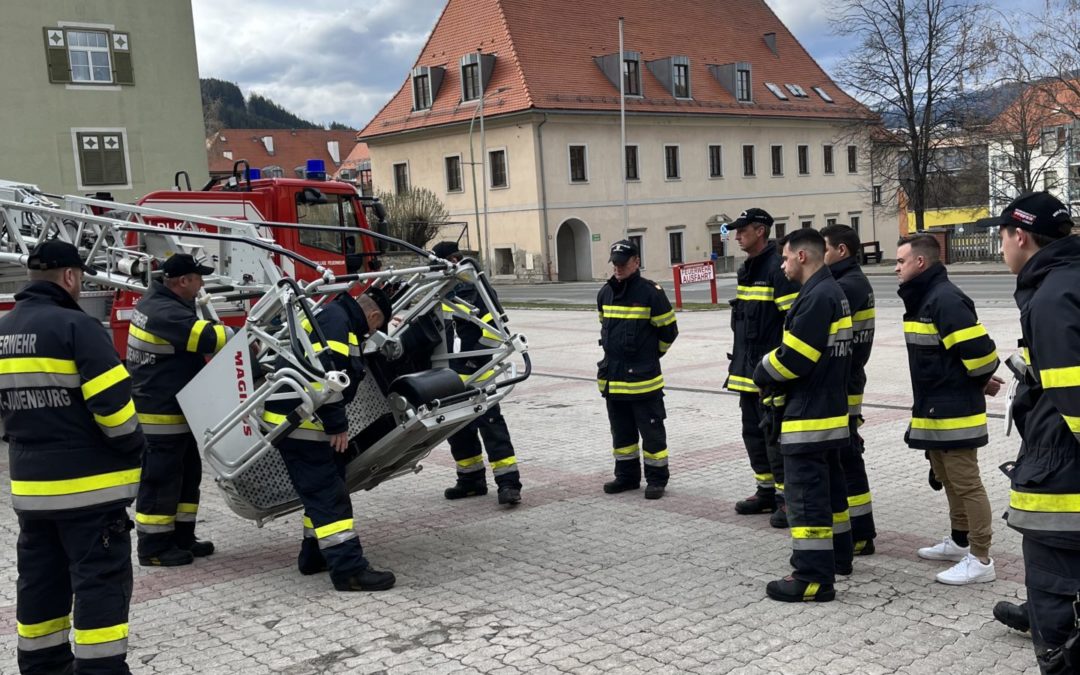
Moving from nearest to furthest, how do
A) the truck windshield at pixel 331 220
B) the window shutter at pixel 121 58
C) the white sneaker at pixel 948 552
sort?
1. the white sneaker at pixel 948 552
2. the truck windshield at pixel 331 220
3. the window shutter at pixel 121 58

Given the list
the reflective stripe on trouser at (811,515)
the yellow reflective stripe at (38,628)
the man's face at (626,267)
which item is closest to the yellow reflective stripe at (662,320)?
the man's face at (626,267)

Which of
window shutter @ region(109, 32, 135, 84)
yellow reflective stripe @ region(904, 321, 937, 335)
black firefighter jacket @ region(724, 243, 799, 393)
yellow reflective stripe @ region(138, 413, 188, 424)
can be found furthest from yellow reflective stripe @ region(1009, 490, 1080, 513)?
window shutter @ region(109, 32, 135, 84)

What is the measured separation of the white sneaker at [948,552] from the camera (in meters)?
5.44

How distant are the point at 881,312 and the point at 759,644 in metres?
17.2

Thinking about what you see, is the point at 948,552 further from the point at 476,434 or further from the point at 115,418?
the point at 115,418

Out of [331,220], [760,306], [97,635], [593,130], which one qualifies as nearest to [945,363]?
[760,306]

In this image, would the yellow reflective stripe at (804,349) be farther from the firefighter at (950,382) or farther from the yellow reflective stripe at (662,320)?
the yellow reflective stripe at (662,320)

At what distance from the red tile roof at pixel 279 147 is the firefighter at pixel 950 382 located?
259 ft

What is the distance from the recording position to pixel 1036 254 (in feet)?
11.1

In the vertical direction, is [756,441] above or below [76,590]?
below

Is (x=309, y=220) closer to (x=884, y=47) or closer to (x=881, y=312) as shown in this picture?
(x=881, y=312)

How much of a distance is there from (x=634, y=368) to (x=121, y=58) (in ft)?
75.0

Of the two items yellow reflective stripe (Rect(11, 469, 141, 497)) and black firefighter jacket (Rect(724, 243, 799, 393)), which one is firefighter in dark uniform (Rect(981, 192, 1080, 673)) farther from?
yellow reflective stripe (Rect(11, 469, 141, 497))

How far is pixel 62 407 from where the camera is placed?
13.2 ft
